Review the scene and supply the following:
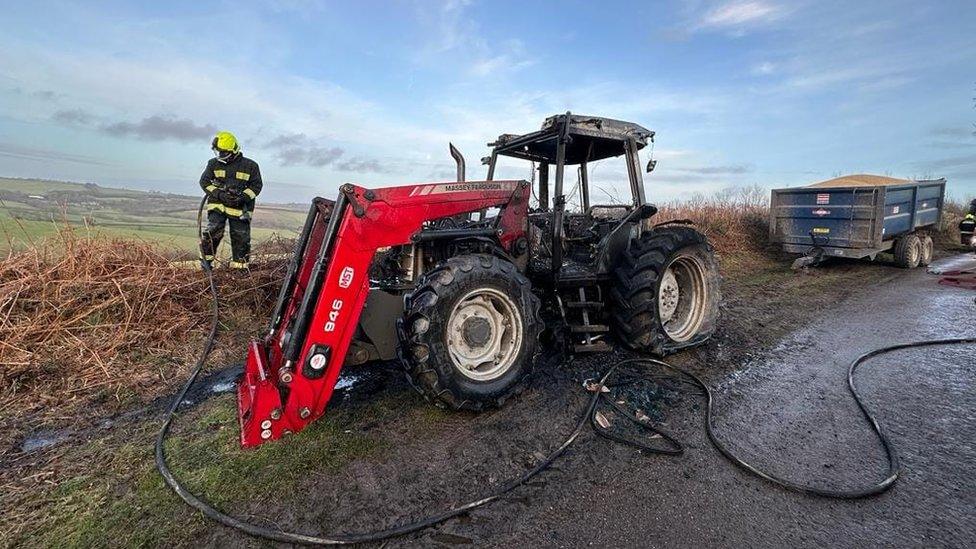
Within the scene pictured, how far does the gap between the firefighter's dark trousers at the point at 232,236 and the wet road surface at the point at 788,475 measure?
493 centimetres

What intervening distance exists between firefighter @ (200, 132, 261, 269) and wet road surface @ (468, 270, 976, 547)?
503 cm

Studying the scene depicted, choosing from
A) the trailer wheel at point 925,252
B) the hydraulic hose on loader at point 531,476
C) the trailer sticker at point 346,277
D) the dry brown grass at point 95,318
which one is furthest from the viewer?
the trailer wheel at point 925,252

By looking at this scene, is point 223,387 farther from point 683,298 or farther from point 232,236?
point 683,298

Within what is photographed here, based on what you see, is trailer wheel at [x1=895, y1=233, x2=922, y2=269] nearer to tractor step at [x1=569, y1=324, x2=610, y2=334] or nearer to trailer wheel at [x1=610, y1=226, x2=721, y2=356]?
trailer wheel at [x1=610, y1=226, x2=721, y2=356]

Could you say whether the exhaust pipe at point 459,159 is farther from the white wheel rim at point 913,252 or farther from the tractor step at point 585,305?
the white wheel rim at point 913,252

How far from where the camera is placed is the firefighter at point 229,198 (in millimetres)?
5695

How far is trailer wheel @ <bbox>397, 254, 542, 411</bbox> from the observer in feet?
9.80

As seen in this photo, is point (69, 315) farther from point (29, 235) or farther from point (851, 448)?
point (851, 448)

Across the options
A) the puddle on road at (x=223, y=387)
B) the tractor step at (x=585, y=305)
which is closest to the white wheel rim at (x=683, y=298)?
the tractor step at (x=585, y=305)

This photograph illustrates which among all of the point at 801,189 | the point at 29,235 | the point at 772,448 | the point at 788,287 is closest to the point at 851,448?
the point at 772,448

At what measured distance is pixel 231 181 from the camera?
5785 millimetres

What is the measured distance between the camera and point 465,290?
3133 mm

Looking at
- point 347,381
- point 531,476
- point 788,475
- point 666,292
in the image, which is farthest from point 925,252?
point 347,381

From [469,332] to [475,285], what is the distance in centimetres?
38
